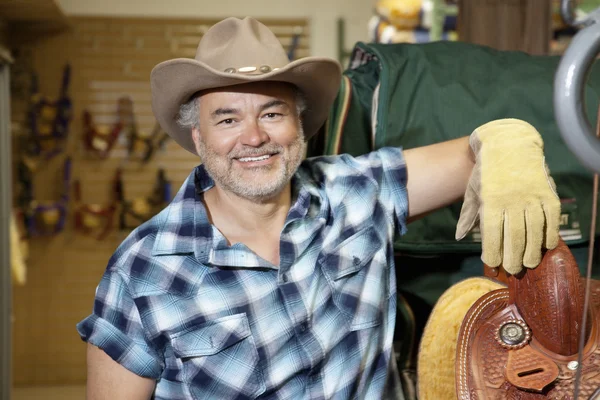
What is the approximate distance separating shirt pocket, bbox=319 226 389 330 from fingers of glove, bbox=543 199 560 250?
0.43 meters

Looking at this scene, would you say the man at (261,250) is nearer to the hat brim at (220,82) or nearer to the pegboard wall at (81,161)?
the hat brim at (220,82)

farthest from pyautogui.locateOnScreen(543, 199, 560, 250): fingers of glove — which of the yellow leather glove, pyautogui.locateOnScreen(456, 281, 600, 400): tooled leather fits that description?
pyautogui.locateOnScreen(456, 281, 600, 400): tooled leather

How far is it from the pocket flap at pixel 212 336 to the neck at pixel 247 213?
21 centimetres

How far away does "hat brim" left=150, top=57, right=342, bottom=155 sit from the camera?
1.23 meters

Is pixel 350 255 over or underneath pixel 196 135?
underneath

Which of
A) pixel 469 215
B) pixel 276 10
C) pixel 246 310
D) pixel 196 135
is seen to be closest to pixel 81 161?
pixel 276 10

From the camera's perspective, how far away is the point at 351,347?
1284mm

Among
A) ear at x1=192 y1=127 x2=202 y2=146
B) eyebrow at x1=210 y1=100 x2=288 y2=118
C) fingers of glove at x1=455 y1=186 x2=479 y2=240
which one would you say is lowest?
fingers of glove at x1=455 y1=186 x2=479 y2=240

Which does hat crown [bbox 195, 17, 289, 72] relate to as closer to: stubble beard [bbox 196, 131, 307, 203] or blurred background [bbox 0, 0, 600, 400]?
stubble beard [bbox 196, 131, 307, 203]

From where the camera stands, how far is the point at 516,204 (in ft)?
3.28

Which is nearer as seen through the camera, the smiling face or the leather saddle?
the leather saddle

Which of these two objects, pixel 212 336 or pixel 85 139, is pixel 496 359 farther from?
pixel 85 139

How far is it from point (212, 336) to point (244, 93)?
1.57 ft

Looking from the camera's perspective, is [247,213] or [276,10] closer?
[247,213]
